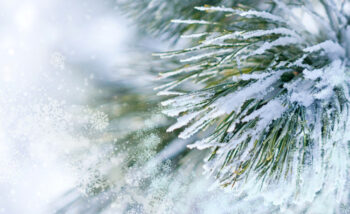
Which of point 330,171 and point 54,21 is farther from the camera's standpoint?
point 54,21

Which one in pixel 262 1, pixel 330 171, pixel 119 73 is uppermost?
pixel 262 1

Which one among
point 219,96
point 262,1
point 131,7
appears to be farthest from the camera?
point 131,7

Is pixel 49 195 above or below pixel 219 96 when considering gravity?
below

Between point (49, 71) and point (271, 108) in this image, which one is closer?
point (271, 108)

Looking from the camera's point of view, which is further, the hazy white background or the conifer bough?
the hazy white background

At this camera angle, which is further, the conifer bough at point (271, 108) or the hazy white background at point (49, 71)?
the hazy white background at point (49, 71)

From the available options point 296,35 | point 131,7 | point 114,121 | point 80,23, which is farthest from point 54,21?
point 296,35

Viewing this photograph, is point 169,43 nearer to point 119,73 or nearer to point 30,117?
point 119,73

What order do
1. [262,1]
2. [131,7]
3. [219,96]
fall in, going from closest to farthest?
[219,96]
[262,1]
[131,7]
